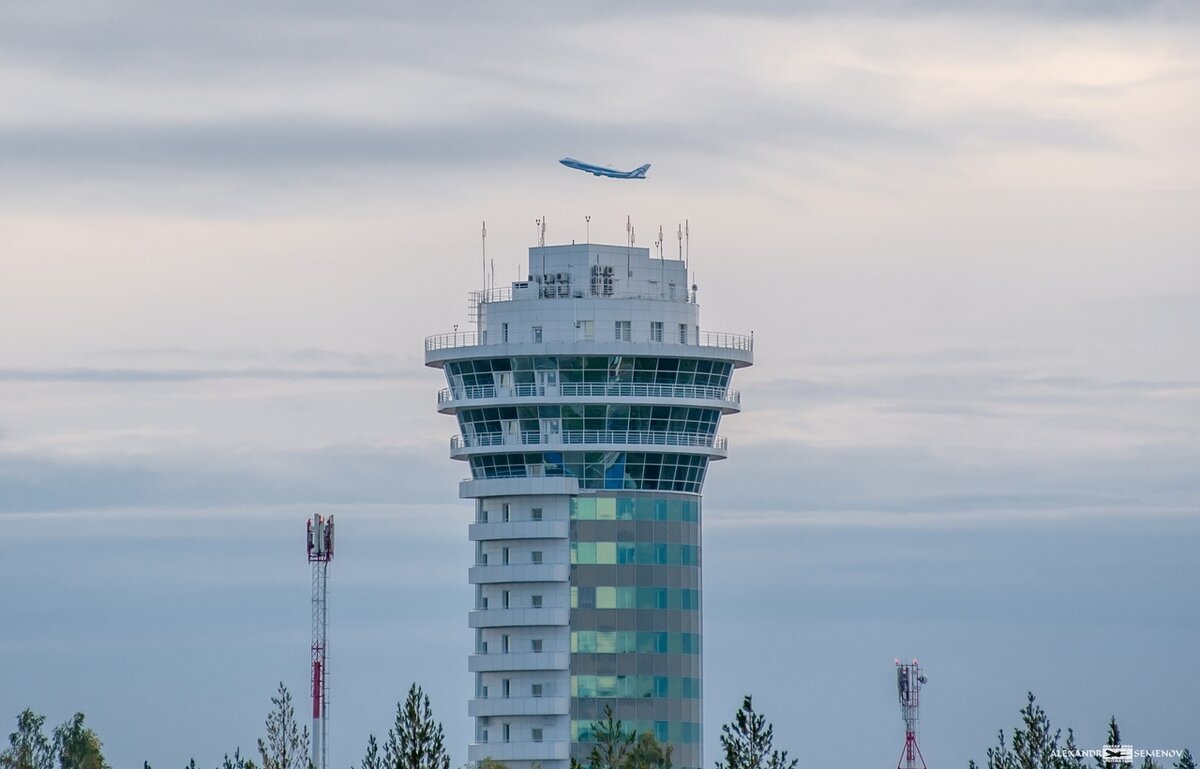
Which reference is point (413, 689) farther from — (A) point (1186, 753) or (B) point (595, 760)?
(A) point (1186, 753)

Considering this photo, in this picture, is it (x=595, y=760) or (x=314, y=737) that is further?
(x=314, y=737)

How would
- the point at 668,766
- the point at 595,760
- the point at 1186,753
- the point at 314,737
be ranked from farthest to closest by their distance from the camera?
the point at 314,737 → the point at 668,766 → the point at 1186,753 → the point at 595,760

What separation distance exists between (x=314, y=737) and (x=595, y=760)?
56566mm

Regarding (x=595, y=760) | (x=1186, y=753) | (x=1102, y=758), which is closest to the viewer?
(x=595, y=760)

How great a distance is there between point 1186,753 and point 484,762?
53.6 m

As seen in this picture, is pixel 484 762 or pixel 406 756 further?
pixel 484 762

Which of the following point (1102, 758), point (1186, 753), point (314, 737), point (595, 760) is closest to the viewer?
point (595, 760)

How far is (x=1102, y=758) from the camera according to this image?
161000 mm

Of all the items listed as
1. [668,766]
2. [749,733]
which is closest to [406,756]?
[749,733]

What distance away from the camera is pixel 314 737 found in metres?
198

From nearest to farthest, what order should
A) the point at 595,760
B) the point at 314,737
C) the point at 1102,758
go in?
the point at 595,760 < the point at 1102,758 < the point at 314,737

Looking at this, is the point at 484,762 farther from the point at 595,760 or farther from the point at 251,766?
the point at 595,760

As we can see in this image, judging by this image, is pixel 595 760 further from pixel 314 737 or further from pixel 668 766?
pixel 314 737

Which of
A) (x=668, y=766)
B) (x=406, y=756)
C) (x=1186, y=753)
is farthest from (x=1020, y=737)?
(x=406, y=756)
